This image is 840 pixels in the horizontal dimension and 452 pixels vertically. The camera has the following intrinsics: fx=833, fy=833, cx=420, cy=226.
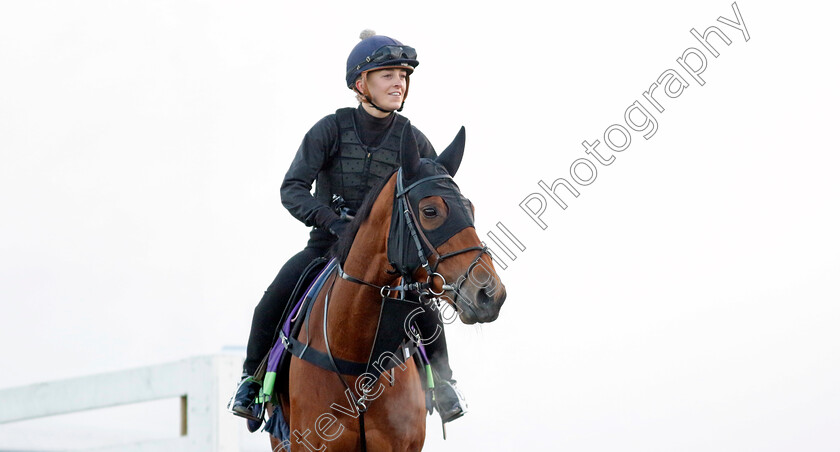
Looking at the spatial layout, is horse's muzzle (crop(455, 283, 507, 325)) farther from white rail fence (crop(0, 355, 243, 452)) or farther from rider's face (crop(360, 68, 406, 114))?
white rail fence (crop(0, 355, 243, 452))

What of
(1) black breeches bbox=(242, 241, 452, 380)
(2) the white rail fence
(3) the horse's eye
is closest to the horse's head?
(3) the horse's eye

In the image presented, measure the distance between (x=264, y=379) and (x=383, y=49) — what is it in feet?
4.99

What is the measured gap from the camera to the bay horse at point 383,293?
2754 millimetres

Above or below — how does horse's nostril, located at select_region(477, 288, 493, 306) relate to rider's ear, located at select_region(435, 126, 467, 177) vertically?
below

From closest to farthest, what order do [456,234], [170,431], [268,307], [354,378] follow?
[456,234]
[354,378]
[268,307]
[170,431]

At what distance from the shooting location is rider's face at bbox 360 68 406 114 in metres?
3.65

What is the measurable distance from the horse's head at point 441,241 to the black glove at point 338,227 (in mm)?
469

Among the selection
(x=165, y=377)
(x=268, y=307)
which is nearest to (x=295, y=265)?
(x=268, y=307)

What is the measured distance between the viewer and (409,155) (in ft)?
9.64

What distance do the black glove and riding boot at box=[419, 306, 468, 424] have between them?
497mm

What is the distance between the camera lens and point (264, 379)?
3619 mm

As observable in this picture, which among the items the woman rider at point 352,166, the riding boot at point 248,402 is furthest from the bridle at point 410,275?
the riding boot at point 248,402

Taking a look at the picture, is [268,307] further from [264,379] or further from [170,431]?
[170,431]

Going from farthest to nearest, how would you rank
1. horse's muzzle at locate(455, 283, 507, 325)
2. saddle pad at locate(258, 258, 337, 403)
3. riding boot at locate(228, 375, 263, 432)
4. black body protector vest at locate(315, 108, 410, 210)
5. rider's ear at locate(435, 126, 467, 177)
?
1. black body protector vest at locate(315, 108, 410, 210)
2. riding boot at locate(228, 375, 263, 432)
3. saddle pad at locate(258, 258, 337, 403)
4. rider's ear at locate(435, 126, 467, 177)
5. horse's muzzle at locate(455, 283, 507, 325)
